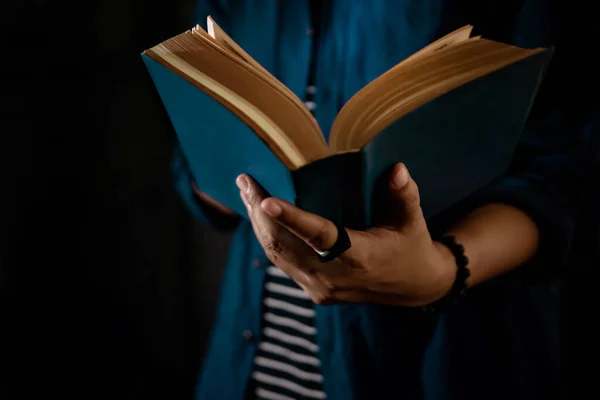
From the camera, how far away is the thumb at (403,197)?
1.17 feet

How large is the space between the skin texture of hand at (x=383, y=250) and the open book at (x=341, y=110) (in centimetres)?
3

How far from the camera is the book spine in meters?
0.34

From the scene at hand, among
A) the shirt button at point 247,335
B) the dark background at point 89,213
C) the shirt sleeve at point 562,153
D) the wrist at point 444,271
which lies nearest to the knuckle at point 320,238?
the wrist at point 444,271

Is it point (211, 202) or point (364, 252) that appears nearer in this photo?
point (364, 252)

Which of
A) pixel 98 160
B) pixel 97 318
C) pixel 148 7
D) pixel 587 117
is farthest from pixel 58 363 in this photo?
pixel 587 117

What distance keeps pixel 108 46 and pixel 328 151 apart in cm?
93

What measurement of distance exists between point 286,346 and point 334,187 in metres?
0.40

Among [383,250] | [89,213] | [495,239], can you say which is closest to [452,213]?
[495,239]

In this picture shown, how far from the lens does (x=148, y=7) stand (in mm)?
1199

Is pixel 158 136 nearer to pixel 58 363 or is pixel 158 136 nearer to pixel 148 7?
pixel 148 7

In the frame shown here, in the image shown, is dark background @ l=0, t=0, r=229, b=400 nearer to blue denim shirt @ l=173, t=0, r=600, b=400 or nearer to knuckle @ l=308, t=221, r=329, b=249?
blue denim shirt @ l=173, t=0, r=600, b=400

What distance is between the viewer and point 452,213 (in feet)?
1.85

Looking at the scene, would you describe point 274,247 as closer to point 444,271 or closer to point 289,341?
point 444,271

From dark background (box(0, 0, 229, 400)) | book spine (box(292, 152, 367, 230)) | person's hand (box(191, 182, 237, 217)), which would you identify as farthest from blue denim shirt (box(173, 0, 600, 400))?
dark background (box(0, 0, 229, 400))
